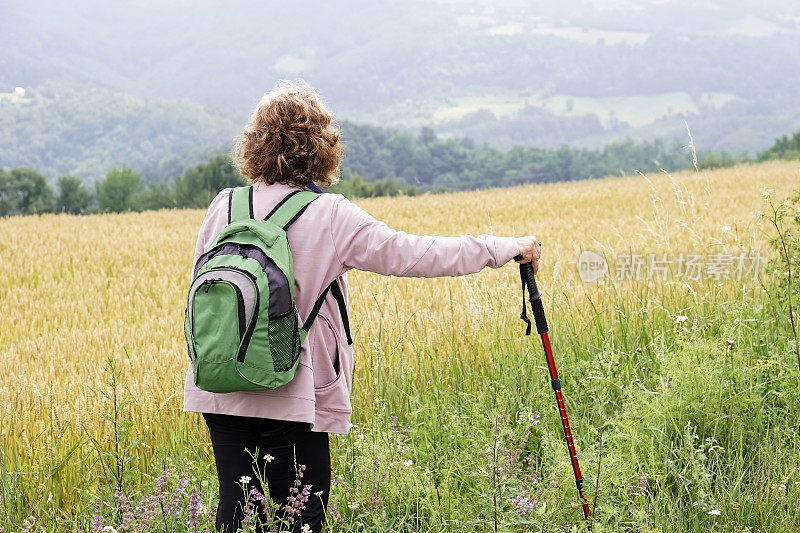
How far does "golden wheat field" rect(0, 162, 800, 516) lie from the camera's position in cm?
408

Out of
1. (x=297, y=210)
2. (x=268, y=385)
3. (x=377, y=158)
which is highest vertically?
Result: (x=377, y=158)

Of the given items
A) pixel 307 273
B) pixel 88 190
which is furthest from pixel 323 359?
pixel 88 190

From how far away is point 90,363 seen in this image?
208 inches

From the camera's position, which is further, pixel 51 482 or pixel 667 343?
pixel 667 343

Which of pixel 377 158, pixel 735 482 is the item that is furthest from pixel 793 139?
pixel 735 482

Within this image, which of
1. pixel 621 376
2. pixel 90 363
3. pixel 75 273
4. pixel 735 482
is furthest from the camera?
pixel 75 273

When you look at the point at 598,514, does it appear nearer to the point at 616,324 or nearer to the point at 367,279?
the point at 616,324

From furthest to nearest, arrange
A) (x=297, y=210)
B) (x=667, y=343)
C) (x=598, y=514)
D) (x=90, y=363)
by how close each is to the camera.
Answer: (x=90, y=363) → (x=667, y=343) → (x=598, y=514) → (x=297, y=210)

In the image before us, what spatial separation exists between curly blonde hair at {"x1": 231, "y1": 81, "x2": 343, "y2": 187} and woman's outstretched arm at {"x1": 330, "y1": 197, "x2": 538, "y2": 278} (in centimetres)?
22

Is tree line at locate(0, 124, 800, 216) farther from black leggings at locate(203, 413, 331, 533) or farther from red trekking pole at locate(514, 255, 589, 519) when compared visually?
black leggings at locate(203, 413, 331, 533)

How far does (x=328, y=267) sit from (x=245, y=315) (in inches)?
16.4

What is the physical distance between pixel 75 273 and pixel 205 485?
8.44 metres

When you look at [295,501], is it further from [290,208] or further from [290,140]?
[290,140]

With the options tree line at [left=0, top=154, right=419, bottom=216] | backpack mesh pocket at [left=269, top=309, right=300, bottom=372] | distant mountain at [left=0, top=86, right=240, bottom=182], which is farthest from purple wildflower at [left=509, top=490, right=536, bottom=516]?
distant mountain at [left=0, top=86, right=240, bottom=182]
